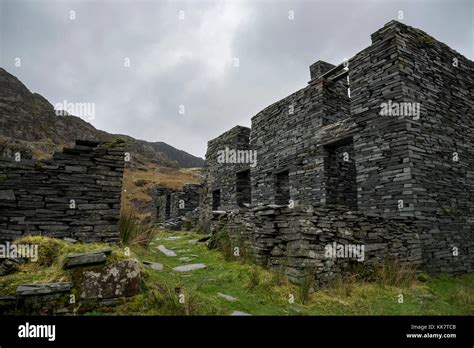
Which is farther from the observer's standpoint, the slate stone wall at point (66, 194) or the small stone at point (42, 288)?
the slate stone wall at point (66, 194)

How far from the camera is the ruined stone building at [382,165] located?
6043 millimetres

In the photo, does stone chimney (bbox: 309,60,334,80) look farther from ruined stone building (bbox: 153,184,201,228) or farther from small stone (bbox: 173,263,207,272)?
ruined stone building (bbox: 153,184,201,228)

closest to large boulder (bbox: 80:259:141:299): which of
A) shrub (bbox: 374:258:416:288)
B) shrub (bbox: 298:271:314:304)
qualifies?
shrub (bbox: 298:271:314:304)

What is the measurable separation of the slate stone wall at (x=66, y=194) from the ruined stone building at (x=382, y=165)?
356cm

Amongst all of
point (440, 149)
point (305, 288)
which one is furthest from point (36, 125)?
point (440, 149)

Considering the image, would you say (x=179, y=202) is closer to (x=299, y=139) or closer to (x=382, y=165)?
(x=299, y=139)

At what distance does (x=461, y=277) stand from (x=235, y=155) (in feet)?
33.7

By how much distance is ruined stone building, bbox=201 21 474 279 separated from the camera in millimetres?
6043

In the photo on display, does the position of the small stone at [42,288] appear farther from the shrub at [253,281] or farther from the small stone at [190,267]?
the small stone at [190,267]

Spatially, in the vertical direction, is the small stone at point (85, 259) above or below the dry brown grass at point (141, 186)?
below

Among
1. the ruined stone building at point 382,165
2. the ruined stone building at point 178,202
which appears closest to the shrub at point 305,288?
the ruined stone building at point 382,165

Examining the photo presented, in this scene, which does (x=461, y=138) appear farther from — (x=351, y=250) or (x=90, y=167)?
(x=90, y=167)
